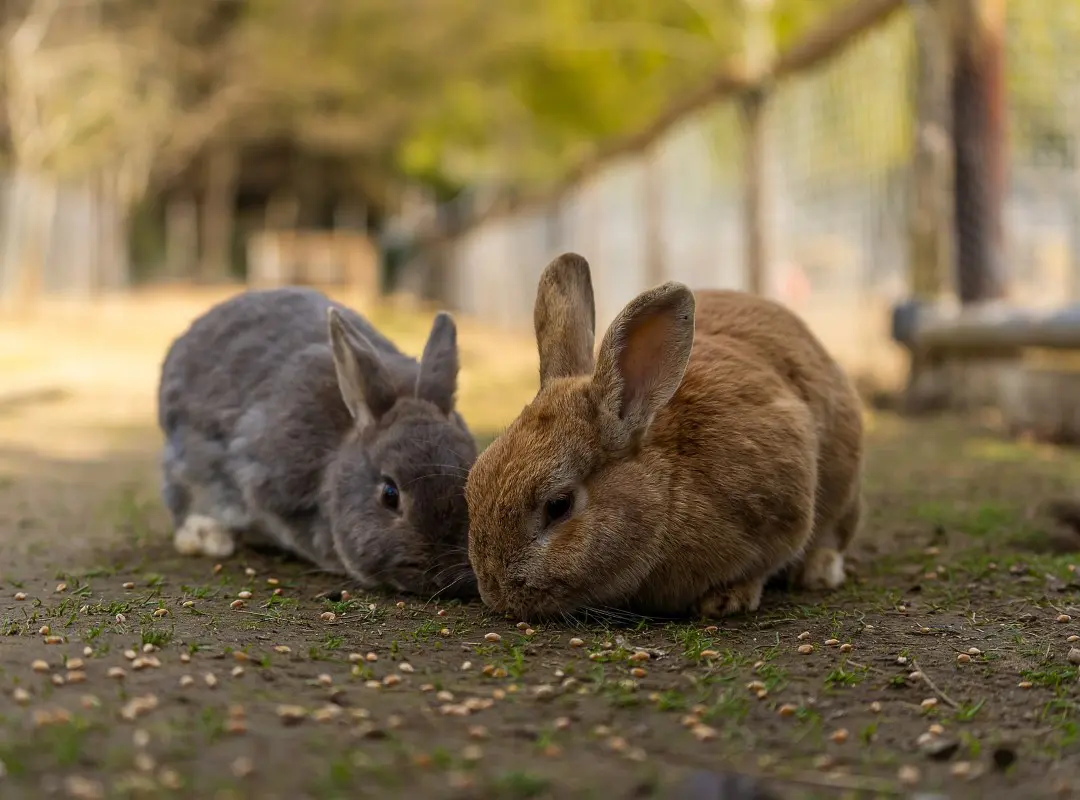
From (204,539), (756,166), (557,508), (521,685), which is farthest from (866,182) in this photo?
(521,685)

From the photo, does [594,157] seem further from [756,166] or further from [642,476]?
[642,476]

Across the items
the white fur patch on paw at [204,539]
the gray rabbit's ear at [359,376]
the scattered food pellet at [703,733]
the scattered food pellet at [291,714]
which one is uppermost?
the gray rabbit's ear at [359,376]

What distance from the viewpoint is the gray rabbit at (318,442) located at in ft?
13.4

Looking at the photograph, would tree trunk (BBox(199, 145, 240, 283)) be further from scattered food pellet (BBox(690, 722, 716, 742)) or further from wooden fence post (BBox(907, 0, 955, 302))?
scattered food pellet (BBox(690, 722, 716, 742))

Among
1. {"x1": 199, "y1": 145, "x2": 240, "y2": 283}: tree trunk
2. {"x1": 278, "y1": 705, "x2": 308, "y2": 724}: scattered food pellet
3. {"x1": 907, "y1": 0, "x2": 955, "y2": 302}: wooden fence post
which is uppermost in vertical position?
{"x1": 199, "y1": 145, "x2": 240, "y2": 283}: tree trunk

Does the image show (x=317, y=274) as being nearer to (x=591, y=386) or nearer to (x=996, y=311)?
(x=996, y=311)

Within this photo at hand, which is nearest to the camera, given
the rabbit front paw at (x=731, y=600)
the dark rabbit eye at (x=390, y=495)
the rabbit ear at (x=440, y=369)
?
the rabbit front paw at (x=731, y=600)

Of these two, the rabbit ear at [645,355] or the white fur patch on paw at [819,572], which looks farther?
the white fur patch on paw at [819,572]

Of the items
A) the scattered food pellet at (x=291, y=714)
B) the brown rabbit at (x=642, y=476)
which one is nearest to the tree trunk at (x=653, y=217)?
the brown rabbit at (x=642, y=476)

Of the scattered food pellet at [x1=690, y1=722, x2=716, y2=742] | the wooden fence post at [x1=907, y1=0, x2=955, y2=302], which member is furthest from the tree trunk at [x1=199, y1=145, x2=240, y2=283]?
the scattered food pellet at [x1=690, y1=722, x2=716, y2=742]

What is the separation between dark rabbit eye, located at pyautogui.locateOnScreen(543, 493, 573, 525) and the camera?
3561 mm

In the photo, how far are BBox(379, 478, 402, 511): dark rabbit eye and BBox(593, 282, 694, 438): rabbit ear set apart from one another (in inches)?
35.6

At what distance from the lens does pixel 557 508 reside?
11.7 ft

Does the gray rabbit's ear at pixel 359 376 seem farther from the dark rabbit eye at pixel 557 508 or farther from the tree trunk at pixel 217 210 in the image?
the tree trunk at pixel 217 210
